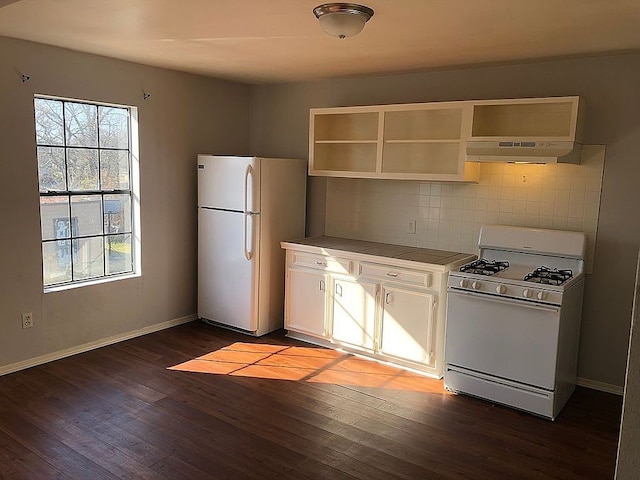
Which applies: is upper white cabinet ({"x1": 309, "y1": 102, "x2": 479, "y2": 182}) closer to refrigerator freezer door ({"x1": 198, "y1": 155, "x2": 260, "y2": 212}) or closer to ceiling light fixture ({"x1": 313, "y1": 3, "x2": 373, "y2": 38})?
refrigerator freezer door ({"x1": 198, "y1": 155, "x2": 260, "y2": 212})

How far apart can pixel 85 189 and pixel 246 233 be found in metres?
1.32

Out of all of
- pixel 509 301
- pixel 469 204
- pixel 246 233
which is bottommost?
pixel 509 301

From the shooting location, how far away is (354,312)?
4297 mm

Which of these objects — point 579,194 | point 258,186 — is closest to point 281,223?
point 258,186

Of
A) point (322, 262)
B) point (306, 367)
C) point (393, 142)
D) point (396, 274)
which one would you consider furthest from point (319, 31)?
point (306, 367)

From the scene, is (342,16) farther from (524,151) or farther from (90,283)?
(90,283)

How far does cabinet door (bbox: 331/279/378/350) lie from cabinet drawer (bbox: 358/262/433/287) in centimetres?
9

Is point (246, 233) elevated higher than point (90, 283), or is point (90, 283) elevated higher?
point (246, 233)

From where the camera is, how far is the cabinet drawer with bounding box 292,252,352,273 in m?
4.31

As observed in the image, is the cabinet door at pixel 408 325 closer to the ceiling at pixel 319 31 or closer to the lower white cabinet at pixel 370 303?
the lower white cabinet at pixel 370 303

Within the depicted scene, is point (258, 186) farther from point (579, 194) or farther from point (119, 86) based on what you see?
point (579, 194)

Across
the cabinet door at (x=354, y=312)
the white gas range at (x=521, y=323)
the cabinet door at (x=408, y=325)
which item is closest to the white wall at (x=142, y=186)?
the cabinet door at (x=354, y=312)

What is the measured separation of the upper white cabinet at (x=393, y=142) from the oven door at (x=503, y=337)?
0.99m

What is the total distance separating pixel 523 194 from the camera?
395 centimetres
